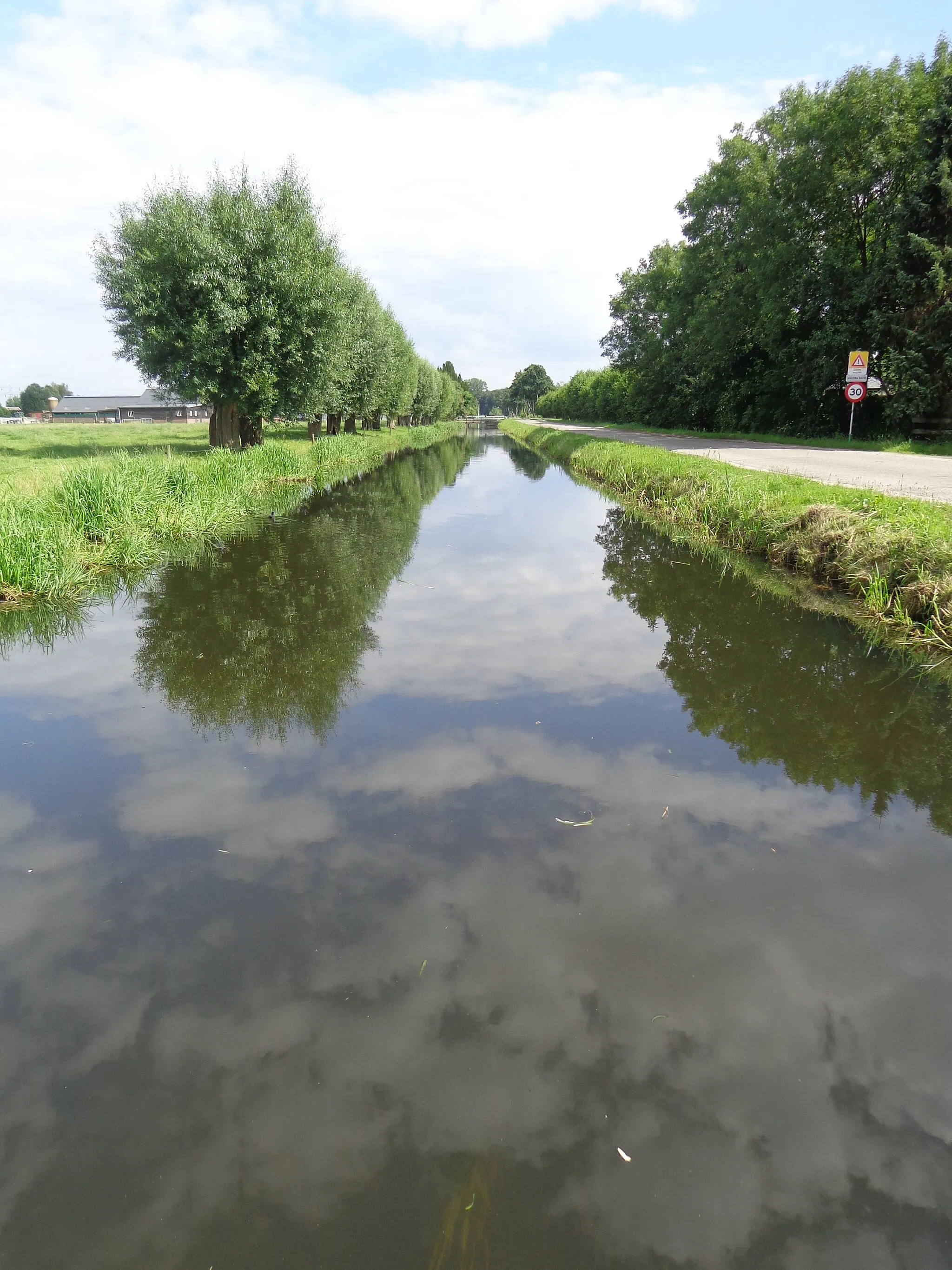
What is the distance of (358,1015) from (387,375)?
35923mm

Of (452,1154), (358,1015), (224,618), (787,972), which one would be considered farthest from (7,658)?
(787,972)

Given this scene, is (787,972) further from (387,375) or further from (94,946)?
(387,375)

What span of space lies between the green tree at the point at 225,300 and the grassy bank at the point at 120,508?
7.13ft

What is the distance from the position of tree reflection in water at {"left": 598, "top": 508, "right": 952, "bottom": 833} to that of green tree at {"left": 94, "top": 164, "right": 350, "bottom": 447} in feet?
52.2

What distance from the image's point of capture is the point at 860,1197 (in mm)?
1794

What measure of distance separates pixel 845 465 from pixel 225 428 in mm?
17731

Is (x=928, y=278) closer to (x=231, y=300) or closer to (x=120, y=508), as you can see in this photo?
(x=231, y=300)

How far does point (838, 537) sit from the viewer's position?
7.80 m

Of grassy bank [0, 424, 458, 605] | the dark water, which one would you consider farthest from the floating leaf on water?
grassy bank [0, 424, 458, 605]

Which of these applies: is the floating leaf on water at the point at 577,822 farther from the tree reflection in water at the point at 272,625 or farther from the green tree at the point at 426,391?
the green tree at the point at 426,391

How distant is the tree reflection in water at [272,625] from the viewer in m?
5.01

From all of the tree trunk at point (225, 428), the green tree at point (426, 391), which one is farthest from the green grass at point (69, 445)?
the green tree at point (426, 391)

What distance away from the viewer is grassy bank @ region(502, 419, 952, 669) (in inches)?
248

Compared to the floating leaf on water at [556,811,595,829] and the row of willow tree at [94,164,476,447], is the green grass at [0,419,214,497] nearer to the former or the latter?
the row of willow tree at [94,164,476,447]
